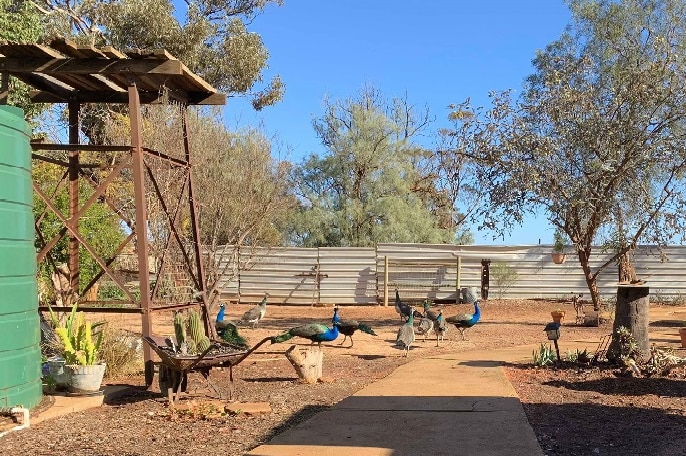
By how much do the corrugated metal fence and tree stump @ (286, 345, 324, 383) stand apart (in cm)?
1421

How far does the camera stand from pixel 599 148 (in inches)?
607

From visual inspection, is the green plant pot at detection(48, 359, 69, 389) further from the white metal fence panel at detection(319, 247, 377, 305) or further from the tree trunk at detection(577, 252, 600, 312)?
the white metal fence panel at detection(319, 247, 377, 305)

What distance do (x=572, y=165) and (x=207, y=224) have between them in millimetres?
8384

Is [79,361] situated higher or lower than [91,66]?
lower

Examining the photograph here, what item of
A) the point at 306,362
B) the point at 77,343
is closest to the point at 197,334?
the point at 77,343

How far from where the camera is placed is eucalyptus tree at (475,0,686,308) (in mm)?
15188

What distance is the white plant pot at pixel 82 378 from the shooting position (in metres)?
7.70

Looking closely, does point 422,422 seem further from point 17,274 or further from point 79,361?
point 17,274

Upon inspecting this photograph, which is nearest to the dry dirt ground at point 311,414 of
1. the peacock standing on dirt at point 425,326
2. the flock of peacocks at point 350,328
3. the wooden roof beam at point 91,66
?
the flock of peacocks at point 350,328

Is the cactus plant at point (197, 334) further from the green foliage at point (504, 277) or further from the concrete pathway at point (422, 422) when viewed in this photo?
the green foliage at point (504, 277)

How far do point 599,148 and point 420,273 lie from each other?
9.81m

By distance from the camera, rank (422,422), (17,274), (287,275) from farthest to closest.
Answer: (287,275) → (17,274) → (422,422)

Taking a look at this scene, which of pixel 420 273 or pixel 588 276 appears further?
pixel 420 273

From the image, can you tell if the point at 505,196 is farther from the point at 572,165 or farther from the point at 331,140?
the point at 331,140
